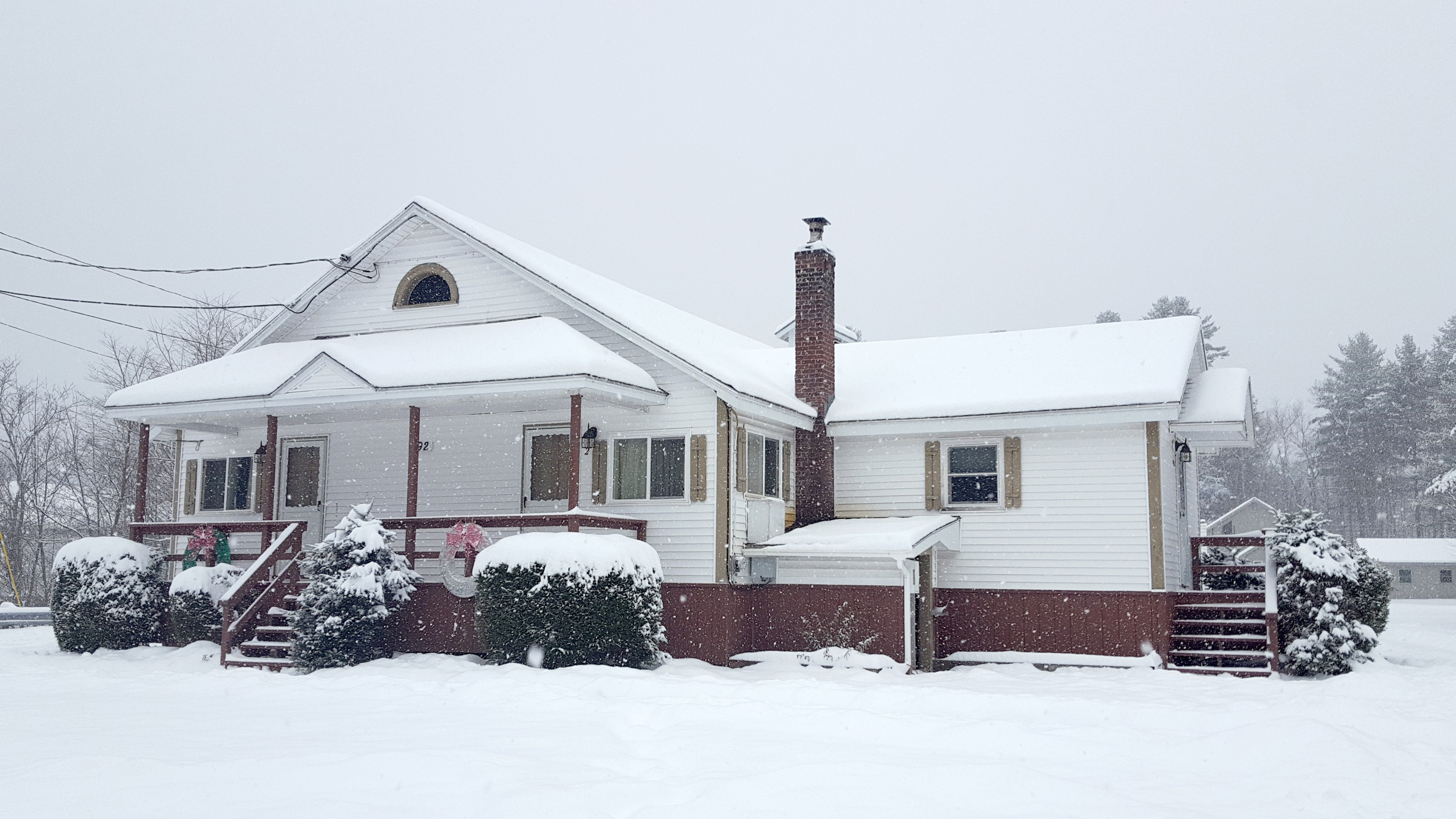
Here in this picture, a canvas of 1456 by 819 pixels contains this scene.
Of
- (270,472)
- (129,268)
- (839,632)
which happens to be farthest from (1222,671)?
(129,268)

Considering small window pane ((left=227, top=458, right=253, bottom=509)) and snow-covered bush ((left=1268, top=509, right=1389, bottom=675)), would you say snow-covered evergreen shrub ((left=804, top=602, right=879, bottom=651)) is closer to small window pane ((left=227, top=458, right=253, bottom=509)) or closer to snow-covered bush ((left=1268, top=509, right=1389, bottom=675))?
snow-covered bush ((left=1268, top=509, right=1389, bottom=675))

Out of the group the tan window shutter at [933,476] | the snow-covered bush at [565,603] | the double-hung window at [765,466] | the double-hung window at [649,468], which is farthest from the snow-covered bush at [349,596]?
the tan window shutter at [933,476]

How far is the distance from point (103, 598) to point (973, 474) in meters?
13.2

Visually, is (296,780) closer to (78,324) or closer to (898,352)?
(898,352)

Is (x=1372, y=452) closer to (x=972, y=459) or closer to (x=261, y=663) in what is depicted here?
(x=972, y=459)

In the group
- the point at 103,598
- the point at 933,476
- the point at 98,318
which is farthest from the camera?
the point at 98,318

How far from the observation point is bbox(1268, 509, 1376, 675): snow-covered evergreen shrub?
15.3 metres

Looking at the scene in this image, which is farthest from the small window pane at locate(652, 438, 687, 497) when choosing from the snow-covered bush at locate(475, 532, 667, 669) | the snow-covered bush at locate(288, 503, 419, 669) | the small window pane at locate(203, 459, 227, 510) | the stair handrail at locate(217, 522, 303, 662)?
the small window pane at locate(203, 459, 227, 510)

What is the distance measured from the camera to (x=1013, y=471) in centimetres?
1789

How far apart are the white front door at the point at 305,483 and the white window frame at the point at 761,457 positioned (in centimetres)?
734

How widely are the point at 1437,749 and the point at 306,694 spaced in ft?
35.4

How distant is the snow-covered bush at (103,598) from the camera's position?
1714cm

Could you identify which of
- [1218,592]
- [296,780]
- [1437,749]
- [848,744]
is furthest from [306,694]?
[1218,592]

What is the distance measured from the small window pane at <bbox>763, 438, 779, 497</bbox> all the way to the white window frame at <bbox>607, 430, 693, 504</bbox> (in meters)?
1.79
